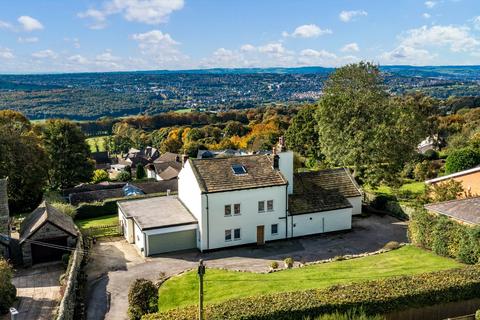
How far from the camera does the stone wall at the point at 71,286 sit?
2178 centimetres

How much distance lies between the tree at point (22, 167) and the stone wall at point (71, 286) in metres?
21.8

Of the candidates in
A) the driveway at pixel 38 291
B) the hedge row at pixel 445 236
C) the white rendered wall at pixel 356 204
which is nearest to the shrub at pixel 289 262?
the hedge row at pixel 445 236

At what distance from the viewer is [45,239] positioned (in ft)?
105

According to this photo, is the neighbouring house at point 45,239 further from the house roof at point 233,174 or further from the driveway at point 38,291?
the house roof at point 233,174

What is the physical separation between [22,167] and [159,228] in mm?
26610

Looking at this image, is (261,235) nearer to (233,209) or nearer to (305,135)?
(233,209)

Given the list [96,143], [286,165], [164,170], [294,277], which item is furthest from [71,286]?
[96,143]

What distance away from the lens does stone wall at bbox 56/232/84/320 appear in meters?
21.8

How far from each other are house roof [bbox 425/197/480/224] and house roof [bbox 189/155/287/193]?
1164cm

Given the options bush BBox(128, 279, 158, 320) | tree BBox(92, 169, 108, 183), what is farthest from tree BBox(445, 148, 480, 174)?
tree BBox(92, 169, 108, 183)

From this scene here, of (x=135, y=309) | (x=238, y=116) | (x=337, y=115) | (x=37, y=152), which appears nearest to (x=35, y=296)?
(x=135, y=309)

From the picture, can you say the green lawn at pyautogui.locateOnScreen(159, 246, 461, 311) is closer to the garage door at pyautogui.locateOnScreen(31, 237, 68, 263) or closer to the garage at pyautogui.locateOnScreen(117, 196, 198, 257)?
the garage at pyautogui.locateOnScreen(117, 196, 198, 257)

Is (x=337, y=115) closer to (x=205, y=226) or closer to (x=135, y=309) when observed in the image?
(x=205, y=226)

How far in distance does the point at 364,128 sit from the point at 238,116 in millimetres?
120487
